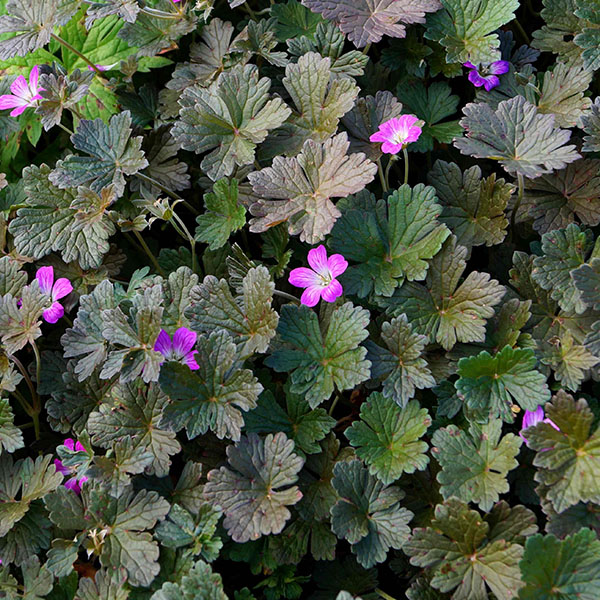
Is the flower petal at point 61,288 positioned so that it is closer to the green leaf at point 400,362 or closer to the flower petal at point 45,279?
the flower petal at point 45,279

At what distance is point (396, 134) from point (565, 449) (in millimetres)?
937

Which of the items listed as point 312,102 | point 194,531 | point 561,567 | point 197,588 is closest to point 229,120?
point 312,102

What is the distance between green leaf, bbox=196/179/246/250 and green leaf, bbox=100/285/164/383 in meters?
0.31

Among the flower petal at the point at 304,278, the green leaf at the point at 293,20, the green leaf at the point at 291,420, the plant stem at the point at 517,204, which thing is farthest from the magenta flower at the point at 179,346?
the green leaf at the point at 293,20

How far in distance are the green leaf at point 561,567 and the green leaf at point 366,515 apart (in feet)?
0.96

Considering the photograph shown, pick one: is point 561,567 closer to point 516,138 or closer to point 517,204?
point 517,204

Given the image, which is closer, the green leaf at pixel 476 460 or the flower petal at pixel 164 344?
the green leaf at pixel 476 460

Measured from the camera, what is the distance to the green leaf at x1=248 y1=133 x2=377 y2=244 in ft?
6.01

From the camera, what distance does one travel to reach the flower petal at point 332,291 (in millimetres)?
1808

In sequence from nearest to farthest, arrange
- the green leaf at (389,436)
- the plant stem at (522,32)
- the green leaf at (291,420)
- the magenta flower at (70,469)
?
the green leaf at (389,436), the green leaf at (291,420), the magenta flower at (70,469), the plant stem at (522,32)

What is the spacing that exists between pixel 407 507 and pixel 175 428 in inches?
23.9

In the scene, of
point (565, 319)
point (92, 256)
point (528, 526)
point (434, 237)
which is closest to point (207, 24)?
point (92, 256)

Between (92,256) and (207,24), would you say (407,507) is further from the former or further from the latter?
(207,24)

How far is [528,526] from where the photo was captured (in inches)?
62.3
